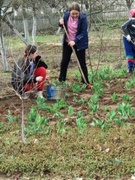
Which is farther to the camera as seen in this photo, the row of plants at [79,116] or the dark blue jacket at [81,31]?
the dark blue jacket at [81,31]

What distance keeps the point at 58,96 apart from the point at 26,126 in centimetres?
169

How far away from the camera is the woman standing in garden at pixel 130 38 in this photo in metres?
10.3

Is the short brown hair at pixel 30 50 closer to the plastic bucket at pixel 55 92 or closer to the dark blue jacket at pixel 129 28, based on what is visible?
the plastic bucket at pixel 55 92

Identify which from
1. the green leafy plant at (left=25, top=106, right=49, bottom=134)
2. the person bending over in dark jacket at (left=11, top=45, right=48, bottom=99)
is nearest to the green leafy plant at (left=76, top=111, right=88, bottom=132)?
the green leafy plant at (left=25, top=106, right=49, bottom=134)

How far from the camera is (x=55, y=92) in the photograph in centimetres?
728

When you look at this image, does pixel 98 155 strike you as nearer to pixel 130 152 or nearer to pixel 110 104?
pixel 130 152

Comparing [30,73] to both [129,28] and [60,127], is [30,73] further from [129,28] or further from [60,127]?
[129,28]

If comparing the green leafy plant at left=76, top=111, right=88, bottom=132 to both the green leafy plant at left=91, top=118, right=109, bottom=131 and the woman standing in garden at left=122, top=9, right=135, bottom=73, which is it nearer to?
the green leafy plant at left=91, top=118, right=109, bottom=131

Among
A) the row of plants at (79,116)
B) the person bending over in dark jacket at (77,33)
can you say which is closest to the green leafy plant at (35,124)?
the row of plants at (79,116)

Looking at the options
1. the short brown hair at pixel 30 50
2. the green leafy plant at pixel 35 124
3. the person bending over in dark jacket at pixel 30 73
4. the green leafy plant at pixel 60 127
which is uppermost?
the short brown hair at pixel 30 50

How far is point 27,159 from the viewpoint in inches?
187

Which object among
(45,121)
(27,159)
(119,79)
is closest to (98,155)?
(27,159)

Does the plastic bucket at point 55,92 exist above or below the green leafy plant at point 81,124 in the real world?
below

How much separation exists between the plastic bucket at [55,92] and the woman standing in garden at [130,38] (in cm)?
338
